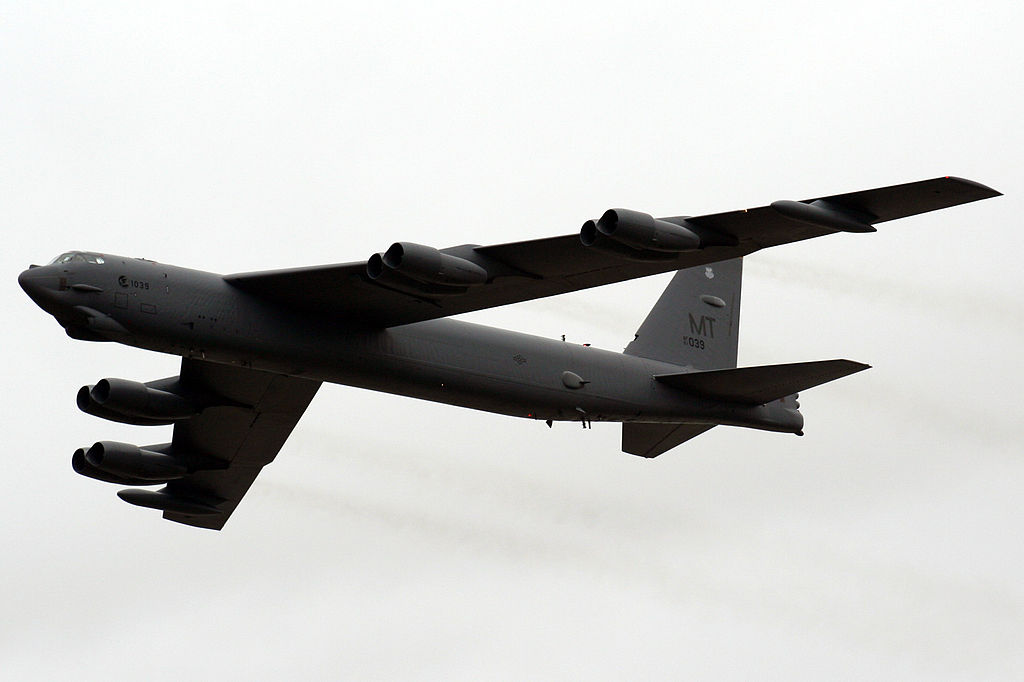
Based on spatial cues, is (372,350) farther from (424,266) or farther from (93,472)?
(93,472)

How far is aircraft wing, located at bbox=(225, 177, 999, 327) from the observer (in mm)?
26484

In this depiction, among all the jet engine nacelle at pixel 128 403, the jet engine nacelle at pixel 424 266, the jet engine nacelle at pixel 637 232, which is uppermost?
the jet engine nacelle at pixel 637 232

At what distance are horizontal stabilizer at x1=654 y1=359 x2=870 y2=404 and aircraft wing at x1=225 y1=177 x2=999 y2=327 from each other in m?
4.97

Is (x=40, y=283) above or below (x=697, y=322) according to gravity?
below

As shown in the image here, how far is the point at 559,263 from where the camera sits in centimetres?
2869

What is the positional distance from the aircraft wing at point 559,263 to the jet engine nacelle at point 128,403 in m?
4.12

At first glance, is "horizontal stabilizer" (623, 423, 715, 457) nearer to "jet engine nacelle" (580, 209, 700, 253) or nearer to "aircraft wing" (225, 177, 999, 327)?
"aircraft wing" (225, 177, 999, 327)

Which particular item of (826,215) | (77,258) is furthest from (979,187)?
(77,258)

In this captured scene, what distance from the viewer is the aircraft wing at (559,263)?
2648 cm

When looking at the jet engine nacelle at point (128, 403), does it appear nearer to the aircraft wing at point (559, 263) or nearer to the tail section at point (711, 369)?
the aircraft wing at point (559, 263)

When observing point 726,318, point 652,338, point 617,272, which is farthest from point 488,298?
point 726,318

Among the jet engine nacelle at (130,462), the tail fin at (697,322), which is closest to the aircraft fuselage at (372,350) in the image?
the tail fin at (697,322)

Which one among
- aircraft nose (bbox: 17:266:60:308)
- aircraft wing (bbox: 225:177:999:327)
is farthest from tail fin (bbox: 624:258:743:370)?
aircraft nose (bbox: 17:266:60:308)

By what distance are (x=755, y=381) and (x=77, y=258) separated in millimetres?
14897
